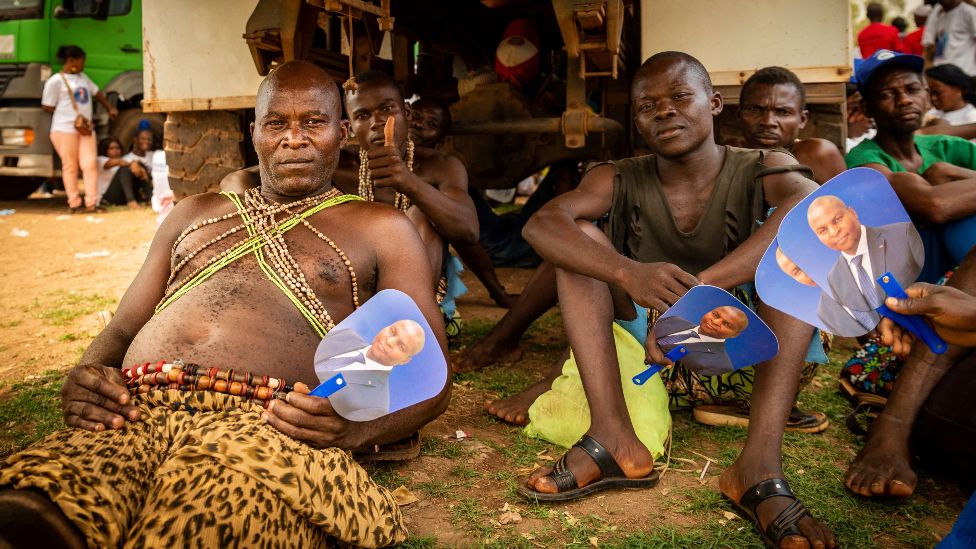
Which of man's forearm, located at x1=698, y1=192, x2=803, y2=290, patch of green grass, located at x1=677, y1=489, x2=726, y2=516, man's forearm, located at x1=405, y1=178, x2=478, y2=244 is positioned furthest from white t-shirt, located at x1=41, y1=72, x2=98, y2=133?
patch of green grass, located at x1=677, y1=489, x2=726, y2=516

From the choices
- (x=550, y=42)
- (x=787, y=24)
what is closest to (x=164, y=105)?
(x=550, y=42)

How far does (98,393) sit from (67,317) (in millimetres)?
2768

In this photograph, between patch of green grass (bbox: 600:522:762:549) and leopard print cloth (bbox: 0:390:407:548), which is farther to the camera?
patch of green grass (bbox: 600:522:762:549)

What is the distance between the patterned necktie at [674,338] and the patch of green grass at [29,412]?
2.08 meters

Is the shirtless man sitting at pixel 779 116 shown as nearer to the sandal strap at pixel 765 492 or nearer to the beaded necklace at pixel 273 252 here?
the sandal strap at pixel 765 492

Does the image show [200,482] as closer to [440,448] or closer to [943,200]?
[440,448]

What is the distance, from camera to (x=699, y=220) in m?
2.48

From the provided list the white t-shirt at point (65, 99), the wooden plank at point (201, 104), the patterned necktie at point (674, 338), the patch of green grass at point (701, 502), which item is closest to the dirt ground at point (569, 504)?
the patch of green grass at point (701, 502)

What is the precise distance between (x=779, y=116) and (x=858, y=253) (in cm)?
199

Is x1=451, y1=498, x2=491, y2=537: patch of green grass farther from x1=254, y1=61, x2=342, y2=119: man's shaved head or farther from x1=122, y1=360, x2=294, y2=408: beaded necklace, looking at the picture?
x1=254, y1=61, x2=342, y2=119: man's shaved head

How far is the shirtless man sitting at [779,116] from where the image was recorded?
3.34 m

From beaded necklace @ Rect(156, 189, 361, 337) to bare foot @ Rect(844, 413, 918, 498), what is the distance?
153cm

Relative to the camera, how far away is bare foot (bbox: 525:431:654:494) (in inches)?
81.0

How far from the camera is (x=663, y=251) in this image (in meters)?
2.54
